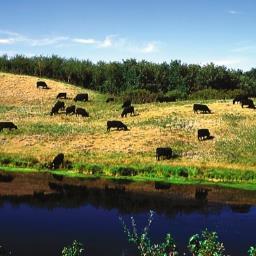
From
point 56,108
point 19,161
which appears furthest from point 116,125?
point 56,108

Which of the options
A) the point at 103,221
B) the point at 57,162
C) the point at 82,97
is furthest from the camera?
the point at 82,97

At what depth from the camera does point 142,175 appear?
1795 inches

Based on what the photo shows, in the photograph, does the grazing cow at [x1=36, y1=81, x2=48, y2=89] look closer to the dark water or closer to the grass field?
the grass field

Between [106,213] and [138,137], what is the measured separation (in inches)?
891

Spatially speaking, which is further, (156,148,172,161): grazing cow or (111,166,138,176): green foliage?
(156,148,172,161): grazing cow

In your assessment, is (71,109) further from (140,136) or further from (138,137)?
(138,137)

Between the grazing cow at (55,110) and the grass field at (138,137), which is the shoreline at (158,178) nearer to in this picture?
the grass field at (138,137)

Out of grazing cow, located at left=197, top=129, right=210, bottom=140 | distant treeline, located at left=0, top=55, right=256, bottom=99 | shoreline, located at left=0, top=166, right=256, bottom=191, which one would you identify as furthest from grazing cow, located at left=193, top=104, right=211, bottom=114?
distant treeline, located at left=0, top=55, right=256, bottom=99

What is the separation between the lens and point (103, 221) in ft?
106

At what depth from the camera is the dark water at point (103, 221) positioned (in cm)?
2698

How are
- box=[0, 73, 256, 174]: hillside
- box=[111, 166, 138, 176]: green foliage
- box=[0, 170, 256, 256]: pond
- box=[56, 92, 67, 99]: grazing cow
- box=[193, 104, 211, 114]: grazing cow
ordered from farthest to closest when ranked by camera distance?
box=[56, 92, 67, 99]: grazing cow, box=[193, 104, 211, 114]: grazing cow, box=[0, 73, 256, 174]: hillside, box=[111, 166, 138, 176]: green foliage, box=[0, 170, 256, 256]: pond

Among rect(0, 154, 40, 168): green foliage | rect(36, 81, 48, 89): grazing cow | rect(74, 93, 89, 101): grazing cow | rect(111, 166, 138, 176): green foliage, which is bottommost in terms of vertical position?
rect(111, 166, 138, 176): green foliage

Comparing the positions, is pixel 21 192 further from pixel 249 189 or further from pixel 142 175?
pixel 249 189

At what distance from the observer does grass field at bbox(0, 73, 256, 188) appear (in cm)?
4946
